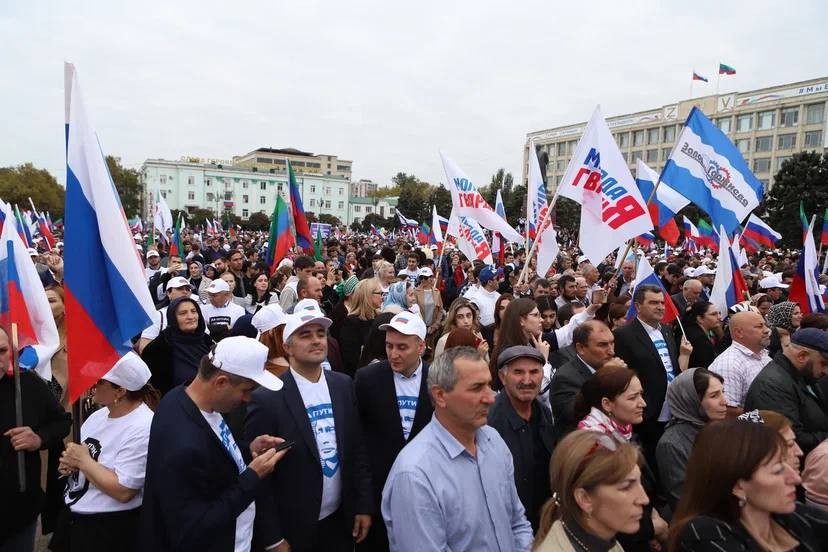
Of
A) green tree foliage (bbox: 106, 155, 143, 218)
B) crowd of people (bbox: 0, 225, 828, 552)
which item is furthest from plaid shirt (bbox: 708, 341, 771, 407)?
green tree foliage (bbox: 106, 155, 143, 218)

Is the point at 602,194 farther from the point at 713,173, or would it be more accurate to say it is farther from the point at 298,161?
the point at 298,161

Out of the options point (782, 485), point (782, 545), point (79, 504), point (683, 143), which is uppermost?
point (683, 143)

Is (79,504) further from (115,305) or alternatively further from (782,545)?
(782,545)

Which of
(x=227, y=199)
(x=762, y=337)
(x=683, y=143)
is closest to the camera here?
(x=762, y=337)

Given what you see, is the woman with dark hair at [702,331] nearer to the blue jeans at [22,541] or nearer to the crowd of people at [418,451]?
the crowd of people at [418,451]

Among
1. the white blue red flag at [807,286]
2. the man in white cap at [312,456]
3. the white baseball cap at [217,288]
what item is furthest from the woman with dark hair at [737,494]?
the white blue red flag at [807,286]

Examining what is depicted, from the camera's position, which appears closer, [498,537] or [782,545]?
[782,545]

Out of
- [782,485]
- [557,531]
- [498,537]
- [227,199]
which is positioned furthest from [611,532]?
[227,199]

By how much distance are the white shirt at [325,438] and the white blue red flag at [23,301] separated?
1.96m

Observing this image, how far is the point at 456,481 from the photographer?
2590 millimetres

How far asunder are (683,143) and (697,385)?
515 centimetres

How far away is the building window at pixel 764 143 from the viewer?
73.2 m

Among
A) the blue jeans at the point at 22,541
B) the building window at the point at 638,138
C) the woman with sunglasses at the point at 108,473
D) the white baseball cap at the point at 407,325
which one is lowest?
the blue jeans at the point at 22,541

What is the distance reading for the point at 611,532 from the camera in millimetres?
2350
